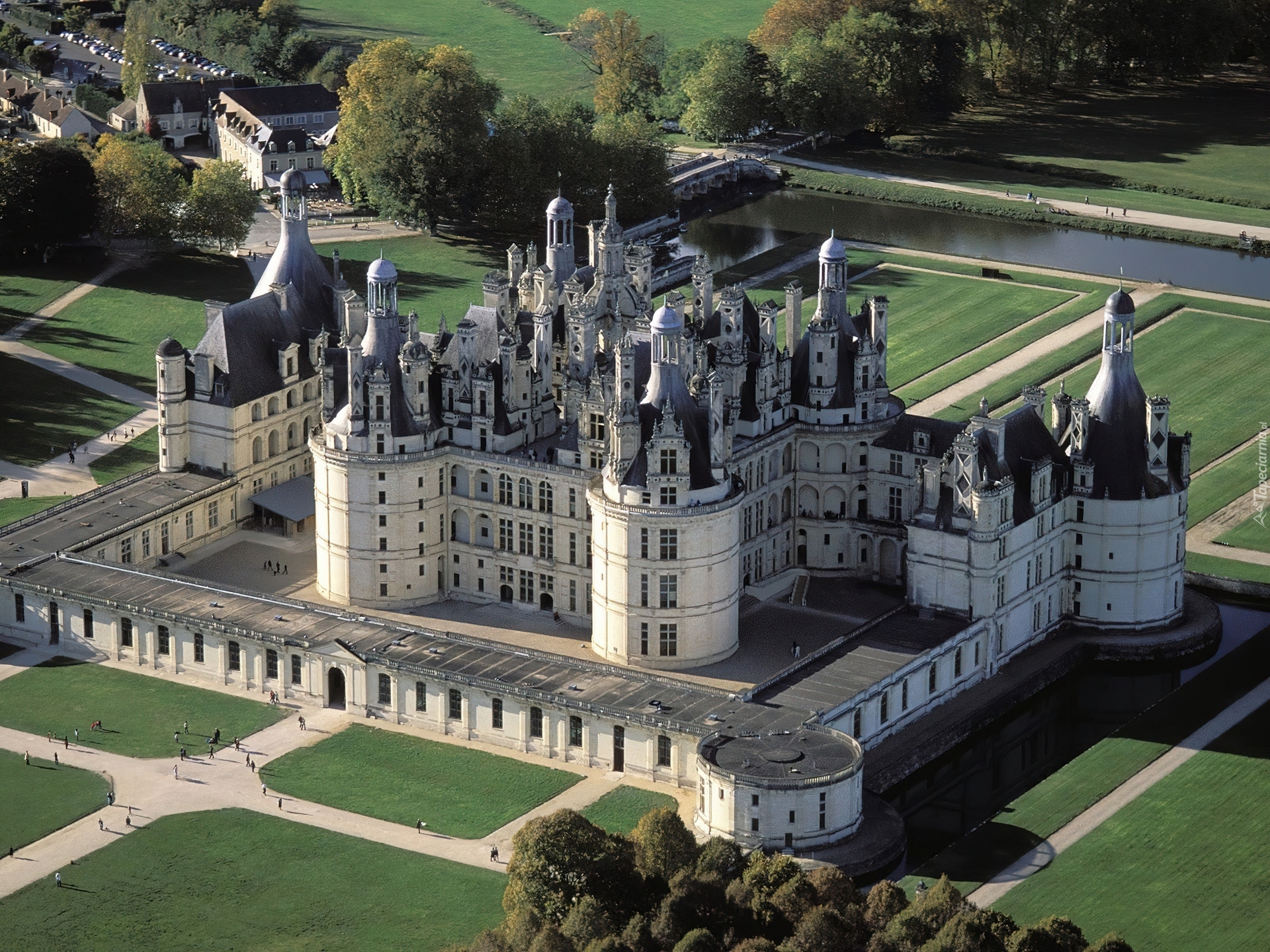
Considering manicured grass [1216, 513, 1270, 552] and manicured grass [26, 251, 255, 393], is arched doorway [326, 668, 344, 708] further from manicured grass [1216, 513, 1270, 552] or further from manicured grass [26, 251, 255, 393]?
manicured grass [1216, 513, 1270, 552]

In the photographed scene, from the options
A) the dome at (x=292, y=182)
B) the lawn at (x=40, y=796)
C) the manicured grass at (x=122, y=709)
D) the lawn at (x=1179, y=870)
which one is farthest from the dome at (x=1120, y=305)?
the lawn at (x=40, y=796)

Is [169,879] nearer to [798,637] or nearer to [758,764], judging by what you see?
[758,764]

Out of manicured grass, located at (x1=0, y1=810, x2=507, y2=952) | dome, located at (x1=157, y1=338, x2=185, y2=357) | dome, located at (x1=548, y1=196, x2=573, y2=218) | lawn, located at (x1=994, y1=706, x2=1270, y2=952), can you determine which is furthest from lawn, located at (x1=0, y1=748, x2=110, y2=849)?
dome, located at (x1=548, y1=196, x2=573, y2=218)

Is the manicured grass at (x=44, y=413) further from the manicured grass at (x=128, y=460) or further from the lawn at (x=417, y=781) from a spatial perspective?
the lawn at (x=417, y=781)

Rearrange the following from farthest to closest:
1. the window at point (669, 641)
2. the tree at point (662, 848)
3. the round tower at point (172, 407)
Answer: the round tower at point (172, 407) < the window at point (669, 641) < the tree at point (662, 848)

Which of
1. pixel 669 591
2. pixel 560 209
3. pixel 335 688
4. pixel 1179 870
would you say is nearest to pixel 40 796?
pixel 335 688
